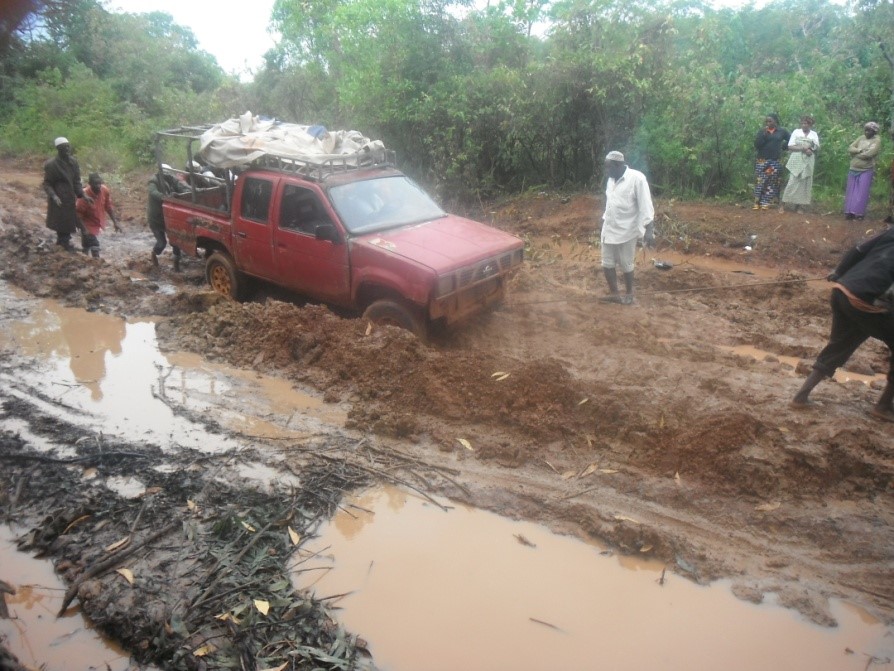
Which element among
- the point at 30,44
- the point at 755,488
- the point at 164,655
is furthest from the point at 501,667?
the point at 30,44

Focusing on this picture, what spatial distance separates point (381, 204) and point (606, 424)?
11.0 feet

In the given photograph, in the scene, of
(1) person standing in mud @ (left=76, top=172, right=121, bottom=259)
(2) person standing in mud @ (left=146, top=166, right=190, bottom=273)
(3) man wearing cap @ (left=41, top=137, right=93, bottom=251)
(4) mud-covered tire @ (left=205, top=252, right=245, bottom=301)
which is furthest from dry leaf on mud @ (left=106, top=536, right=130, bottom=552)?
(1) person standing in mud @ (left=76, top=172, right=121, bottom=259)

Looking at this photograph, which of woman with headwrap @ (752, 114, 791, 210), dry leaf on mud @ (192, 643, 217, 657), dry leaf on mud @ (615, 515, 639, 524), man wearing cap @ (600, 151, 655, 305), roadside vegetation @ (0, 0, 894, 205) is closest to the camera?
dry leaf on mud @ (192, 643, 217, 657)

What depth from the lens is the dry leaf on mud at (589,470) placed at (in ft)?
15.0

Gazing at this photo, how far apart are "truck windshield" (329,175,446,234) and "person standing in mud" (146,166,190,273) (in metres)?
3.58

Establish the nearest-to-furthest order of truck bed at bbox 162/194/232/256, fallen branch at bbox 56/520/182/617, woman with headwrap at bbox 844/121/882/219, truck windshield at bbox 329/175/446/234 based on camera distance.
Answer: fallen branch at bbox 56/520/182/617 < truck windshield at bbox 329/175/446/234 < truck bed at bbox 162/194/232/256 < woman with headwrap at bbox 844/121/882/219

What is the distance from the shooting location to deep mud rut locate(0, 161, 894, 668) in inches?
155

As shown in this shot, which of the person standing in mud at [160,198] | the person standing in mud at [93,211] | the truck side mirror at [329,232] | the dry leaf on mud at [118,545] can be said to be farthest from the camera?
the person standing in mud at [93,211]

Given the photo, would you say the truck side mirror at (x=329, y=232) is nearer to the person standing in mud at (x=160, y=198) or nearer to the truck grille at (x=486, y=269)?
the truck grille at (x=486, y=269)

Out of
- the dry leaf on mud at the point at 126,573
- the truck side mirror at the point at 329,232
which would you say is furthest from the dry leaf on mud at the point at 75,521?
the truck side mirror at the point at 329,232

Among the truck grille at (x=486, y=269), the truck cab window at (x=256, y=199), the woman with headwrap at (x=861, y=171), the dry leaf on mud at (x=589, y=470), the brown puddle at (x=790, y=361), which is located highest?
the woman with headwrap at (x=861, y=171)

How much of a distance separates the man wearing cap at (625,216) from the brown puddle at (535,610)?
4281mm

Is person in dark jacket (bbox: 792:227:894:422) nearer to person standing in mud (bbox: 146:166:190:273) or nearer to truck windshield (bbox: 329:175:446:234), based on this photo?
truck windshield (bbox: 329:175:446:234)

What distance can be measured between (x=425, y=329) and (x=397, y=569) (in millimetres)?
2712
